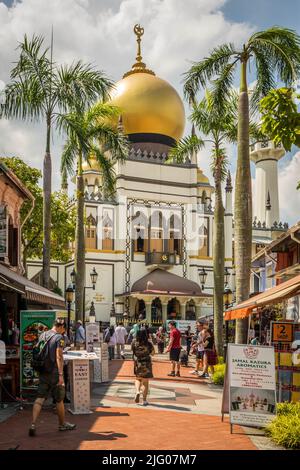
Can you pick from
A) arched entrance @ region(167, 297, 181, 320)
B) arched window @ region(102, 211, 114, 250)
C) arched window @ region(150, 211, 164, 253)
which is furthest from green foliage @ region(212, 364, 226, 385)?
arched window @ region(150, 211, 164, 253)

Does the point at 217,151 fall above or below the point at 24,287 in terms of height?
above

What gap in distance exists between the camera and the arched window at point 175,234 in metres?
52.1

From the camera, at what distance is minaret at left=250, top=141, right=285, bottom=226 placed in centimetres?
5666

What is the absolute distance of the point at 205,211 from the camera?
177ft

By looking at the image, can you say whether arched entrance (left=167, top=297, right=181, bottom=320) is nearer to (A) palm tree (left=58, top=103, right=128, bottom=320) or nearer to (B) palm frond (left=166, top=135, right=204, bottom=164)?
(A) palm tree (left=58, top=103, right=128, bottom=320)

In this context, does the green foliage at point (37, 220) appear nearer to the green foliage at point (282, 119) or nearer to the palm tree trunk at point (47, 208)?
the palm tree trunk at point (47, 208)

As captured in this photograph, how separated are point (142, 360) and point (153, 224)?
128 ft

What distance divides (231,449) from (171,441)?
883 mm

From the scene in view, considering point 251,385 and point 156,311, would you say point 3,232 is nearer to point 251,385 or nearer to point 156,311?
point 251,385

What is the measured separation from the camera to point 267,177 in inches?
2234

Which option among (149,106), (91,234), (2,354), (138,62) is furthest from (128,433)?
(138,62)
